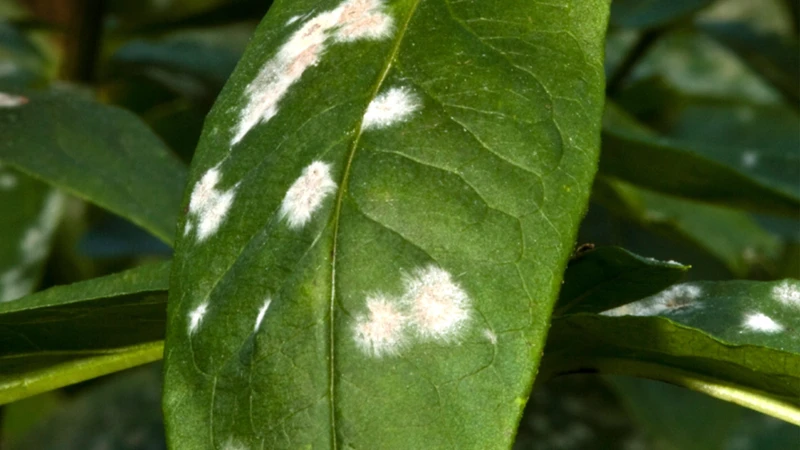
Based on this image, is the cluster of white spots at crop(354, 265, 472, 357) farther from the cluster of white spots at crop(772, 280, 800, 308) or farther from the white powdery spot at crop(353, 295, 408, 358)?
the cluster of white spots at crop(772, 280, 800, 308)

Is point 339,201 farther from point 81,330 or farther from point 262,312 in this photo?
point 81,330

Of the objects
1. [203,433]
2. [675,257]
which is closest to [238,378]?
[203,433]

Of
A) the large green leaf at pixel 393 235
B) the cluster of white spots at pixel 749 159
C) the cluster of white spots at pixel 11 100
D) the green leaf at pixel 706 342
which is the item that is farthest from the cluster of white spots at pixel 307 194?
the cluster of white spots at pixel 749 159

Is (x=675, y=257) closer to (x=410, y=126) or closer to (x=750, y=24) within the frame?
(x=750, y=24)

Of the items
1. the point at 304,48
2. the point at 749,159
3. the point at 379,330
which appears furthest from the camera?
the point at 749,159

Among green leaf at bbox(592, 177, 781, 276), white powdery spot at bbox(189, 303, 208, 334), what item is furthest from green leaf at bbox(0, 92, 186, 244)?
green leaf at bbox(592, 177, 781, 276)

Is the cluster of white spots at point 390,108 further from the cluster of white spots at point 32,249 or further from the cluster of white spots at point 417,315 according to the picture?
the cluster of white spots at point 32,249

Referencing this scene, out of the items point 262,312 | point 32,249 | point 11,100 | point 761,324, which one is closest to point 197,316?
point 262,312
